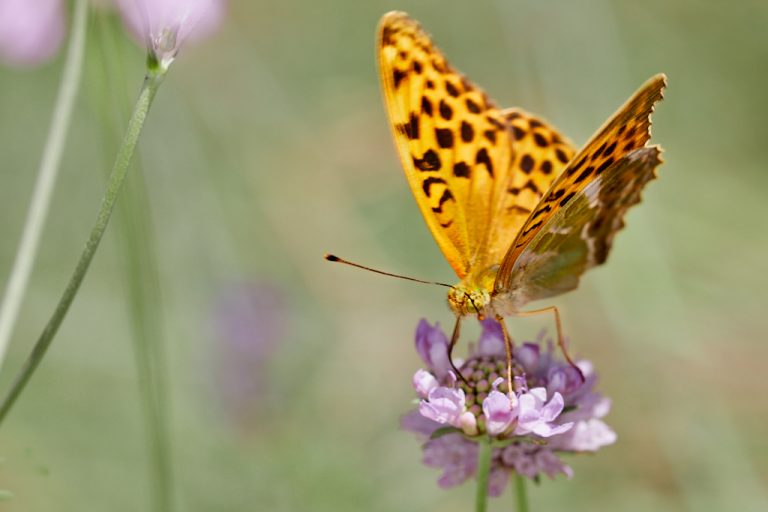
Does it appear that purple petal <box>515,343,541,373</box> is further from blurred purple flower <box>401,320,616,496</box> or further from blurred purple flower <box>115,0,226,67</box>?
blurred purple flower <box>115,0,226,67</box>

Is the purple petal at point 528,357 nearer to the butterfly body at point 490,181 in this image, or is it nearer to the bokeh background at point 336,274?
the butterfly body at point 490,181

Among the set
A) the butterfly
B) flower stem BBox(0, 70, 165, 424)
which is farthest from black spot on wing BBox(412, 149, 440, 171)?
flower stem BBox(0, 70, 165, 424)

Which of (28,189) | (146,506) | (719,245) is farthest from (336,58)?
(146,506)

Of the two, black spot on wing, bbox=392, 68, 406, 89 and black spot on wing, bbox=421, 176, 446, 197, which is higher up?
black spot on wing, bbox=392, 68, 406, 89

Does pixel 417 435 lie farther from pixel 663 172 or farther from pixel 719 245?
pixel 663 172

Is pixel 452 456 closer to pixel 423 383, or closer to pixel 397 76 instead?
pixel 423 383
